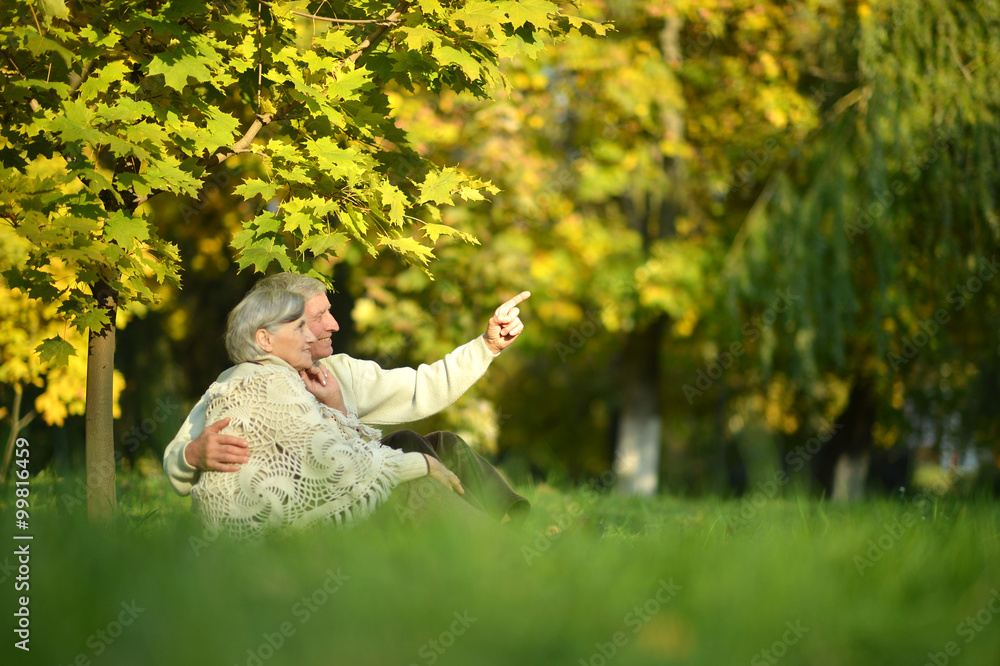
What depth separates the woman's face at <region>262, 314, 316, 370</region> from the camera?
3.17m

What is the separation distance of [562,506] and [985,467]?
7.18 metres

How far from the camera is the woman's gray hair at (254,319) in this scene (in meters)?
3.16

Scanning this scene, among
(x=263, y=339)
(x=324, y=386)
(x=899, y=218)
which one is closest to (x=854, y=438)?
(x=899, y=218)

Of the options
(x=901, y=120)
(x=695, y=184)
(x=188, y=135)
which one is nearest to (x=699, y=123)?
(x=695, y=184)

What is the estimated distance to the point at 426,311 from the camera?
9.12m

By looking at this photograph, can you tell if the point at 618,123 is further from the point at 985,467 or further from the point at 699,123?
the point at 985,467

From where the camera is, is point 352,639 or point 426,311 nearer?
point 352,639

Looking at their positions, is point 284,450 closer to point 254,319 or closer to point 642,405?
point 254,319

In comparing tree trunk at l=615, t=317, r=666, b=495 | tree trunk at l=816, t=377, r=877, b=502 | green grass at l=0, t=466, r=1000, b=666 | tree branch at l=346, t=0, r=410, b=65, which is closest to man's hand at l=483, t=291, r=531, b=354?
green grass at l=0, t=466, r=1000, b=666

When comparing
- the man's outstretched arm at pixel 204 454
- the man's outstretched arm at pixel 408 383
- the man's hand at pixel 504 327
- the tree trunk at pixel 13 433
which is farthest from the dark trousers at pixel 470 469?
the tree trunk at pixel 13 433

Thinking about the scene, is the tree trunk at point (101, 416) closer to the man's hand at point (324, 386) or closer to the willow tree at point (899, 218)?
the man's hand at point (324, 386)

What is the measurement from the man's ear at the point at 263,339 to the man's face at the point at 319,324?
23 cm

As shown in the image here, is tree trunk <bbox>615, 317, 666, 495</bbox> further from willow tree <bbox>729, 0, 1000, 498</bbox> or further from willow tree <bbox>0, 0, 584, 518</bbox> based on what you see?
willow tree <bbox>0, 0, 584, 518</bbox>

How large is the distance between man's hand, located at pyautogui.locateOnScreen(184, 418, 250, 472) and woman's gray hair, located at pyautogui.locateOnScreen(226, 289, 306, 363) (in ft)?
1.07
